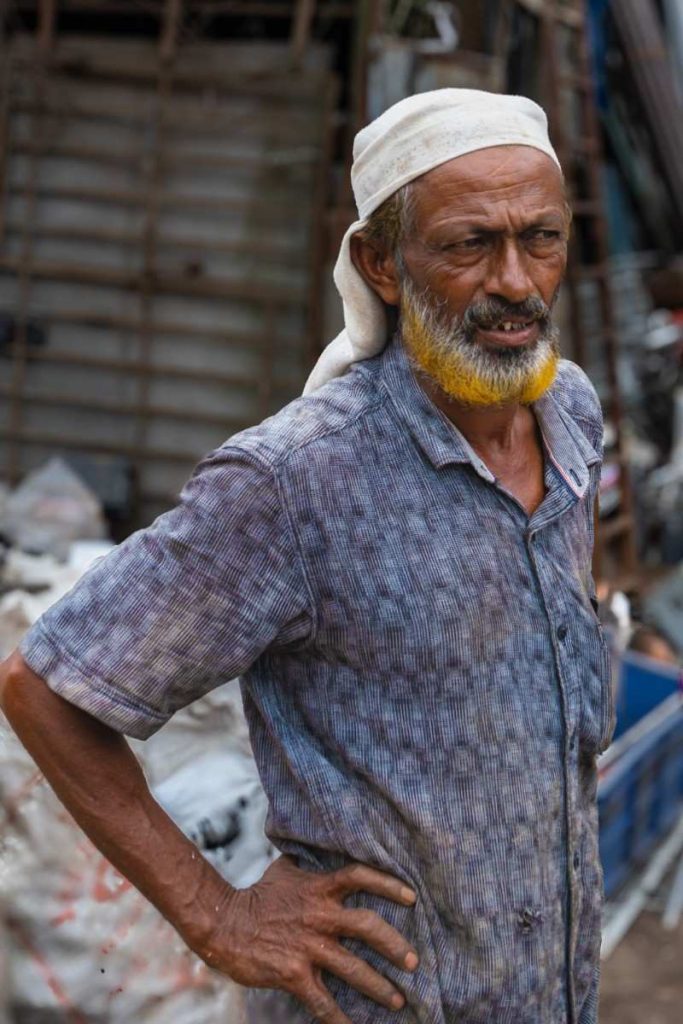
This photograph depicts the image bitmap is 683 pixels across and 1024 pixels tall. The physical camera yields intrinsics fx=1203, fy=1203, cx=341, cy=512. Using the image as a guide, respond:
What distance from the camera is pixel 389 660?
1.44 m

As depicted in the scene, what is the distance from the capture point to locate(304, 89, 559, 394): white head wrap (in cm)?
149

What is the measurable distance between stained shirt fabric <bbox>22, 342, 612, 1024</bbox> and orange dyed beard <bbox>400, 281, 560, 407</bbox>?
0.04m

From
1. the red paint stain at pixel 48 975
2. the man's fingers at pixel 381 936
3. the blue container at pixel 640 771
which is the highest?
the man's fingers at pixel 381 936

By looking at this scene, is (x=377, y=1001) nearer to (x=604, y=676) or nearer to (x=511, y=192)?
(x=604, y=676)

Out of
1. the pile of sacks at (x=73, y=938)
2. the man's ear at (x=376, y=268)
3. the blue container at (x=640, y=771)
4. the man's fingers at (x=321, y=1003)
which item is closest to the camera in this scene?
the man's fingers at (x=321, y=1003)

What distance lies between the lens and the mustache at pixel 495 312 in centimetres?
153

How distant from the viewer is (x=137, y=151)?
6.24 m

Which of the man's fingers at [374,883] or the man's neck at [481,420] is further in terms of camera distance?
the man's neck at [481,420]

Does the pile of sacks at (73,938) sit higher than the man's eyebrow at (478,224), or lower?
lower

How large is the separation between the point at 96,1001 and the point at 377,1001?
0.65m

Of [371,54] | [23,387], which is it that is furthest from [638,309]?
[23,387]

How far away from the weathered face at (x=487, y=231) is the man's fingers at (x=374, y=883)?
68 cm

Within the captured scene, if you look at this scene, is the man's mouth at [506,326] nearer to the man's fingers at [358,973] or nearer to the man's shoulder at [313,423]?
the man's shoulder at [313,423]

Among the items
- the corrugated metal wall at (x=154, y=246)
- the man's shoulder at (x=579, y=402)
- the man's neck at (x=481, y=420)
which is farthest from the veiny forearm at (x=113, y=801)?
the corrugated metal wall at (x=154, y=246)
